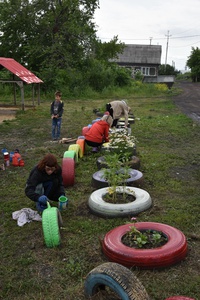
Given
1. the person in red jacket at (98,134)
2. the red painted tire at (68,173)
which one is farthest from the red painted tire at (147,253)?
the person in red jacket at (98,134)

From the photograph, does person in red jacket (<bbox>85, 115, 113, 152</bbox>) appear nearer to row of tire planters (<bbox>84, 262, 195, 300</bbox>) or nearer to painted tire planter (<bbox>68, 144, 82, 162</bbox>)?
painted tire planter (<bbox>68, 144, 82, 162</bbox>)

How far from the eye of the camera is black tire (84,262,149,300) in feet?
8.84

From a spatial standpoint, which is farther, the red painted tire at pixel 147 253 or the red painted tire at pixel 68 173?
the red painted tire at pixel 68 173

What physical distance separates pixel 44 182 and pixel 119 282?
7.90 ft

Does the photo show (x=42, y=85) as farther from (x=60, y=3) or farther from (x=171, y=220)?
(x=171, y=220)

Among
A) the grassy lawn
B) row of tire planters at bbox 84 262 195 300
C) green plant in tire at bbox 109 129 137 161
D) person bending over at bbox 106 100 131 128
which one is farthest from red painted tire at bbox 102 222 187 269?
person bending over at bbox 106 100 131 128

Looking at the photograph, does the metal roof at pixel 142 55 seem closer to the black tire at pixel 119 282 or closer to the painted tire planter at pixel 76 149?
the painted tire planter at pixel 76 149

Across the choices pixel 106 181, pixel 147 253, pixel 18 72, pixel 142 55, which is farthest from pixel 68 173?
pixel 142 55

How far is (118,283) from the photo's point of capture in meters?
2.72

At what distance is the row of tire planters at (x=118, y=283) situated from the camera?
8.84 ft

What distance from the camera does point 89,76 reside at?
2948 cm

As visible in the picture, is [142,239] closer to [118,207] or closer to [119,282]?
[118,207]

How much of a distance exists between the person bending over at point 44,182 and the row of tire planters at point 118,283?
1759 mm

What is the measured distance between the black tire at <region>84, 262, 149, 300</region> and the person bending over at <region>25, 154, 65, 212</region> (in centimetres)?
180
